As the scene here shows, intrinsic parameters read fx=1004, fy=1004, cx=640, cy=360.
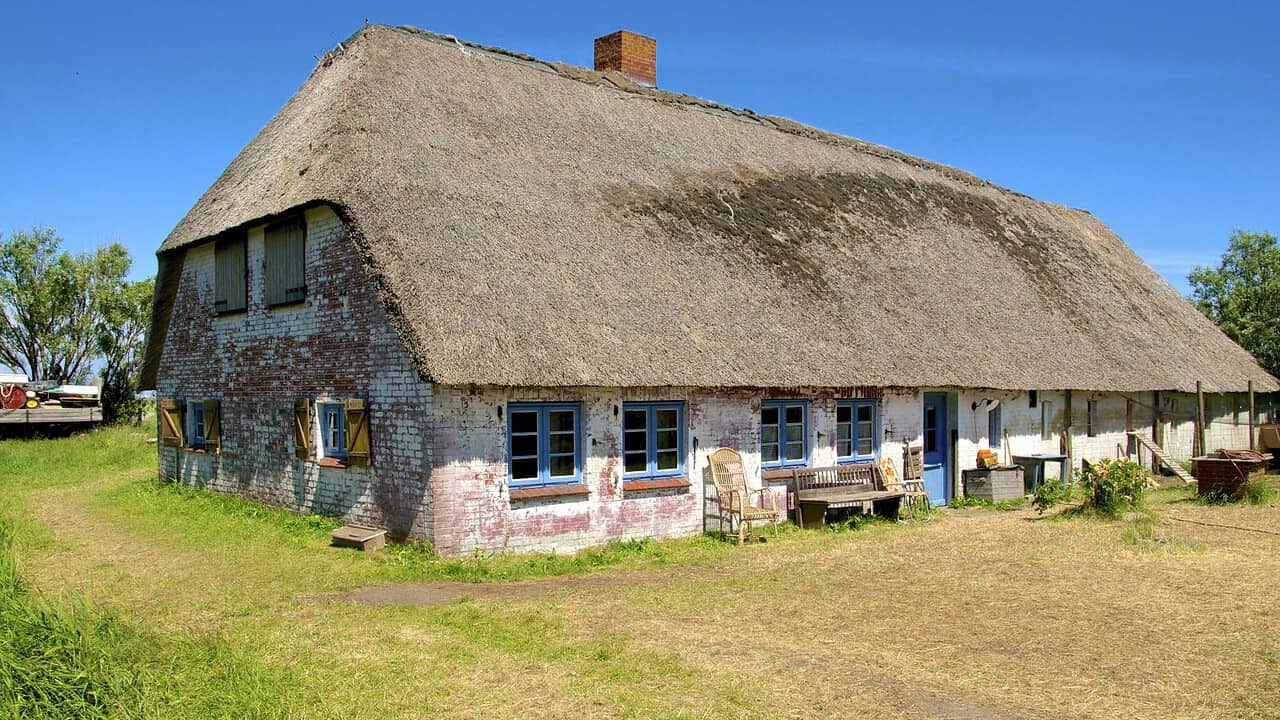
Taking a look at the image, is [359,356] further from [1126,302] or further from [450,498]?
[1126,302]

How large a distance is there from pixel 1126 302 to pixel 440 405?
16267 millimetres

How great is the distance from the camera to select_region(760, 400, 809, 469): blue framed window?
13.2m

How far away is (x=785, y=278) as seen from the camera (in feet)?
46.5

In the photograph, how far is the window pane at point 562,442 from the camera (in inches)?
443

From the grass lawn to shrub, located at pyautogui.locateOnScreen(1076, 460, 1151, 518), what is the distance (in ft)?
1.16

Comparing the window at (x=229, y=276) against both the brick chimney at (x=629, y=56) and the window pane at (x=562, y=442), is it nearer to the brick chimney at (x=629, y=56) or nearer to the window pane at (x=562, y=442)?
the window pane at (x=562, y=442)

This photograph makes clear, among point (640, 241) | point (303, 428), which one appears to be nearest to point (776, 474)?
point (640, 241)

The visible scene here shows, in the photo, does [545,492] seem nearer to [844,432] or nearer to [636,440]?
[636,440]

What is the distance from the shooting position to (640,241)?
13.0m

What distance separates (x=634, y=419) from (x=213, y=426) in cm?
667

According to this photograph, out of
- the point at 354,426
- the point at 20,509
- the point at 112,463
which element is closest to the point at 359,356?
the point at 354,426

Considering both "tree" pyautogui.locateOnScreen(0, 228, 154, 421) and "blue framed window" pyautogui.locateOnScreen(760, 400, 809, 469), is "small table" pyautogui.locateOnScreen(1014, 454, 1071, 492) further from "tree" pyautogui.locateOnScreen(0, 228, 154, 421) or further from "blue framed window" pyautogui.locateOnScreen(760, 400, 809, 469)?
"tree" pyautogui.locateOnScreen(0, 228, 154, 421)

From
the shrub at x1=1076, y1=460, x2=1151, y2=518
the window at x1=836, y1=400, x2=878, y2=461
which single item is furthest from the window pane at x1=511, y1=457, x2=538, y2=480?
the shrub at x1=1076, y1=460, x2=1151, y2=518

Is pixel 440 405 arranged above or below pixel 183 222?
below
